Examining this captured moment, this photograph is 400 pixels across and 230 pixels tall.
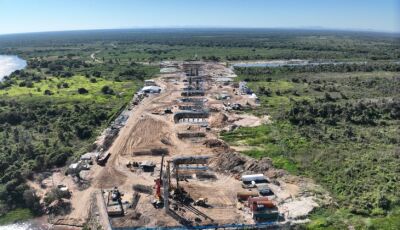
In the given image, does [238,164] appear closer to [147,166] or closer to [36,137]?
[147,166]

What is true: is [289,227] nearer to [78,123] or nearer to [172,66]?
[78,123]

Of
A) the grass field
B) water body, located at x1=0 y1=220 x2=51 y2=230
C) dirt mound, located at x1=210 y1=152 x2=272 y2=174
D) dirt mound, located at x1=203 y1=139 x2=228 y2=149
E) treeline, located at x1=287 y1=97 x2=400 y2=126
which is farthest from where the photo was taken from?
the grass field

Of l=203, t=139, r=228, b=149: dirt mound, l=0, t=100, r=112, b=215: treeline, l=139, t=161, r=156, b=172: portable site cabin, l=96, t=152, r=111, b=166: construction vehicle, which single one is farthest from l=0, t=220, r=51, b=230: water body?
l=203, t=139, r=228, b=149: dirt mound

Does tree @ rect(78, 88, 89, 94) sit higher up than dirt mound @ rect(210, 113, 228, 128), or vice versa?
tree @ rect(78, 88, 89, 94)


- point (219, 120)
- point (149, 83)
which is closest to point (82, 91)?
point (149, 83)

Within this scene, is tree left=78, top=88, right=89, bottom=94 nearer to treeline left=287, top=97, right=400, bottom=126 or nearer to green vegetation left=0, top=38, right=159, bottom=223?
green vegetation left=0, top=38, right=159, bottom=223

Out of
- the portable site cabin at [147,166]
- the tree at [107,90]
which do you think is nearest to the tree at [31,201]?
the portable site cabin at [147,166]
